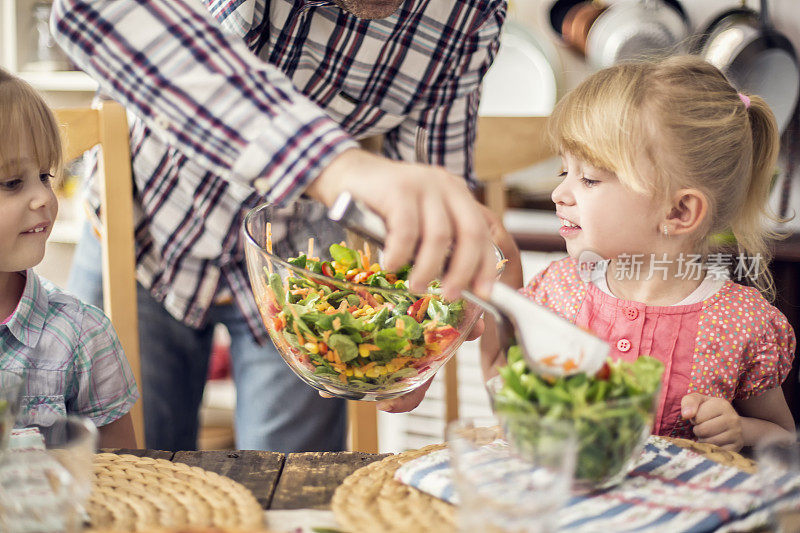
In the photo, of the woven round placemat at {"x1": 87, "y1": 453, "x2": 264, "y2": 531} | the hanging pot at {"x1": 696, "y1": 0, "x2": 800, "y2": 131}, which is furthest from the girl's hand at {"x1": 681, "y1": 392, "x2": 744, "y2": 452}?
the hanging pot at {"x1": 696, "y1": 0, "x2": 800, "y2": 131}

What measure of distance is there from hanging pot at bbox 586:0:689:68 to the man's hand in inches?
71.2

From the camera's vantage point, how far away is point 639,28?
7.61ft

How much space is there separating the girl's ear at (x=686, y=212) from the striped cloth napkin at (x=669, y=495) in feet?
1.44

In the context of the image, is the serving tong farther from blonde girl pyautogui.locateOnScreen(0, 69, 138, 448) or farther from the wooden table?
blonde girl pyautogui.locateOnScreen(0, 69, 138, 448)

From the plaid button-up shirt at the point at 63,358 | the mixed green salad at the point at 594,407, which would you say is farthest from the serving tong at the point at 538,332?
the plaid button-up shirt at the point at 63,358

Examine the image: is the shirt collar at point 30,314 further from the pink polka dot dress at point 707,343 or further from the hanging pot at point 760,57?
the hanging pot at point 760,57

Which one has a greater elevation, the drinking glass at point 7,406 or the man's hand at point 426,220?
the man's hand at point 426,220

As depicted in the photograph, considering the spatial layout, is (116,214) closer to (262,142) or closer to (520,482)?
(262,142)

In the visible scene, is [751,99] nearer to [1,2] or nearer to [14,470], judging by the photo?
[14,470]

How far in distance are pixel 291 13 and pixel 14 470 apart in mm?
770

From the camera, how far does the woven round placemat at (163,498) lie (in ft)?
2.25

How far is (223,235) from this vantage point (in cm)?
132

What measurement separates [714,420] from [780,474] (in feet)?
1.22

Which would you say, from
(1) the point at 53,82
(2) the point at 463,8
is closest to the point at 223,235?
(2) the point at 463,8
